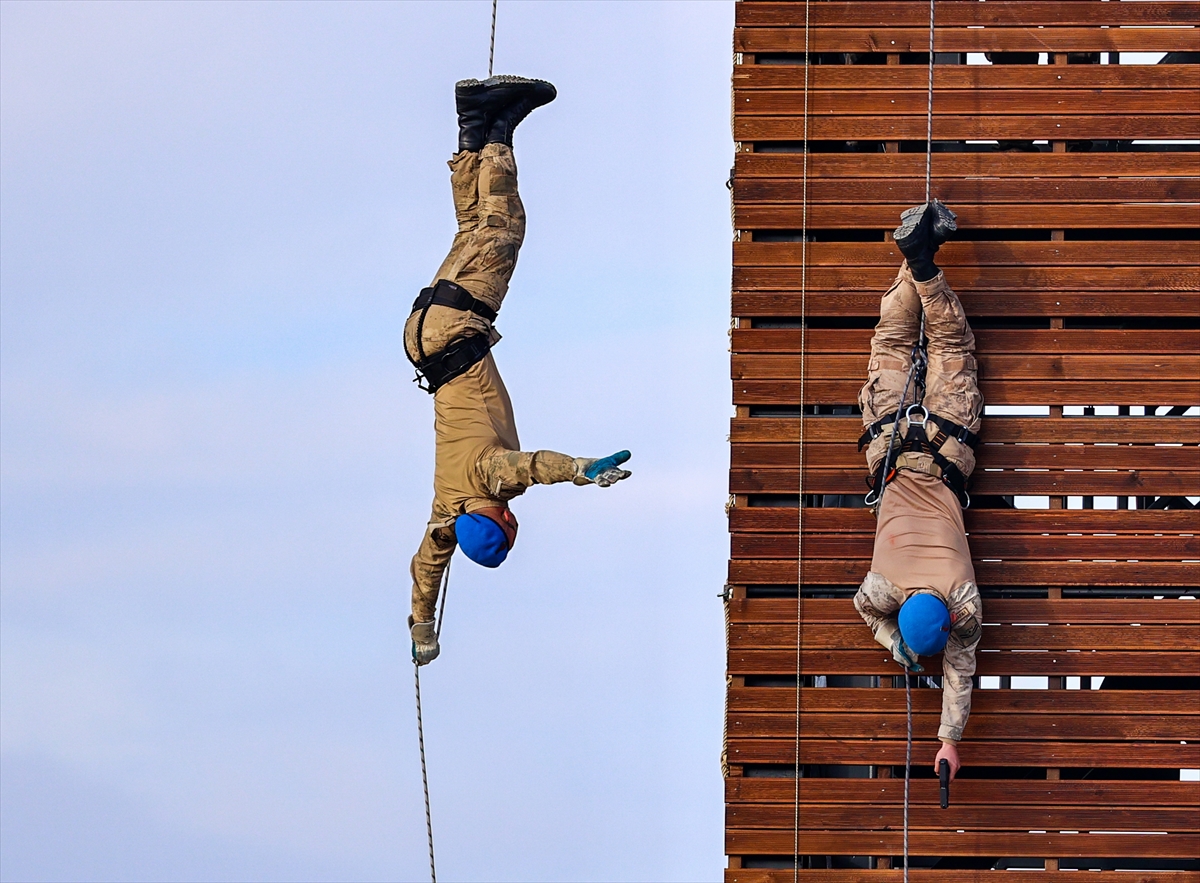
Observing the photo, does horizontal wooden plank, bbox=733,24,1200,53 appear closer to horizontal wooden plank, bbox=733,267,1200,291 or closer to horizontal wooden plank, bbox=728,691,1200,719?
Answer: horizontal wooden plank, bbox=733,267,1200,291

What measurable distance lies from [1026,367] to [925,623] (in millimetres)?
1348

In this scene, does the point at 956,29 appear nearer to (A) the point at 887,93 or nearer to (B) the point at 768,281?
(A) the point at 887,93

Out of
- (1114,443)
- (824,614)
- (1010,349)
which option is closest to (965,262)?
(1010,349)

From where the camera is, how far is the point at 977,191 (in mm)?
9602

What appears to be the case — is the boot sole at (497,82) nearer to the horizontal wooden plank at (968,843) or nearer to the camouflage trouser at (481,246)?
the camouflage trouser at (481,246)

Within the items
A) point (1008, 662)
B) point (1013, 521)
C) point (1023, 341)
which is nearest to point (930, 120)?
point (1023, 341)

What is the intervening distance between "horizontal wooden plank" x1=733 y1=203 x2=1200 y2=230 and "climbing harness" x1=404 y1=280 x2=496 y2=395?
54.9 inches

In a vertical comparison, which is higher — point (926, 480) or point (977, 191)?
point (977, 191)

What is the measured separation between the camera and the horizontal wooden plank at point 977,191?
9.59m

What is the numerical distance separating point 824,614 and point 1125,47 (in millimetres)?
2829

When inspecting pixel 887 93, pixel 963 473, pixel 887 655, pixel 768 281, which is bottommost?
pixel 887 655

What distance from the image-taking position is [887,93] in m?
9.68

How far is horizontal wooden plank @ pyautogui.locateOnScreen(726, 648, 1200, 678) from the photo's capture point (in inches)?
366

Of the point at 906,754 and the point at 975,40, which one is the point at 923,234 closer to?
the point at 975,40
